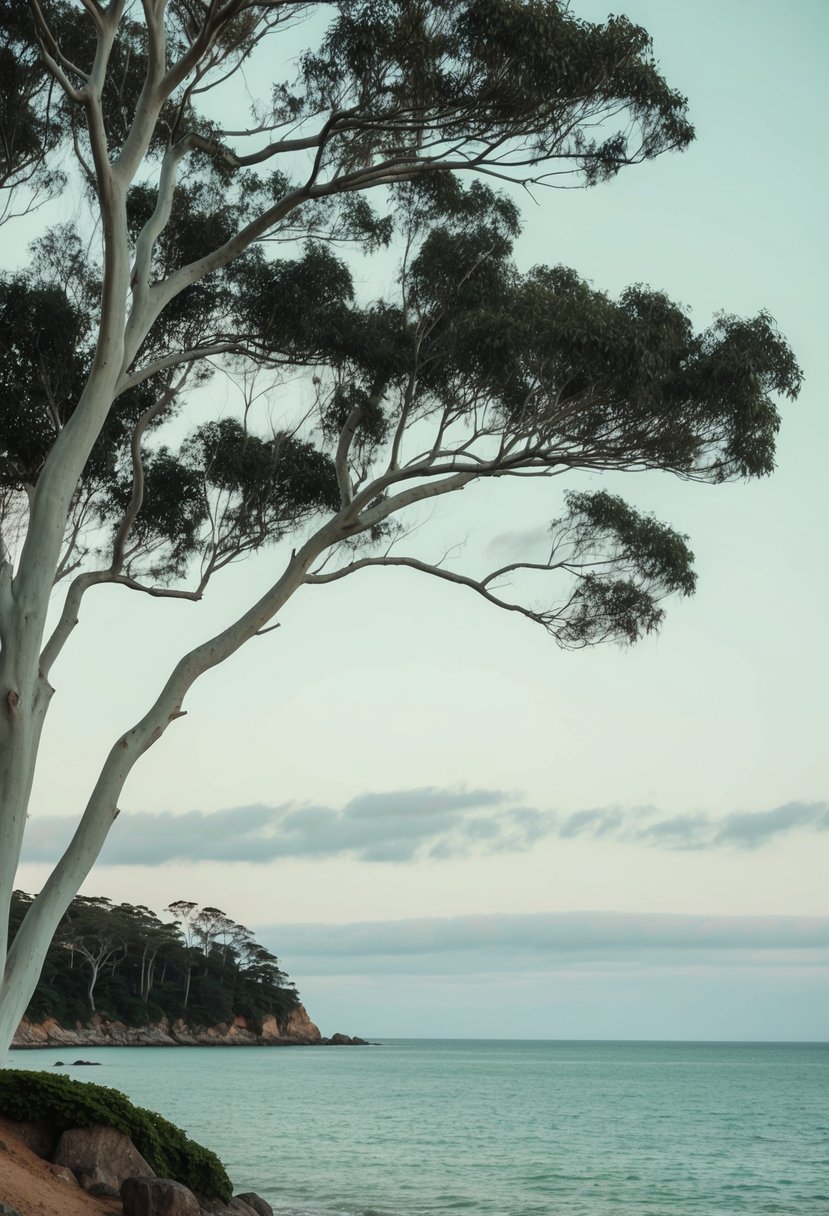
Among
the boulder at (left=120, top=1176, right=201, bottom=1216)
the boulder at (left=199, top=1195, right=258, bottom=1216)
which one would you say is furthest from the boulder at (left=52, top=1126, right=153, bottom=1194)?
the boulder at (left=199, top=1195, right=258, bottom=1216)

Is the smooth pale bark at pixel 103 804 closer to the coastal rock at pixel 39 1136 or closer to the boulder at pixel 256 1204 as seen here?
the coastal rock at pixel 39 1136

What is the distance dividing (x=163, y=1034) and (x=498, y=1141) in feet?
154

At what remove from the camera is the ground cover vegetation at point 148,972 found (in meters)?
58.4

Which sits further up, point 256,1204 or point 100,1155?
point 100,1155

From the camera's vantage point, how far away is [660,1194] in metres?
16.9

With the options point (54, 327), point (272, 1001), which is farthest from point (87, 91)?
point (272, 1001)

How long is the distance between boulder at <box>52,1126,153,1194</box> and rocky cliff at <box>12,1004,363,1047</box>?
1766 inches

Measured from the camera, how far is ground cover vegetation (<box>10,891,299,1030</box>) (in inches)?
2301

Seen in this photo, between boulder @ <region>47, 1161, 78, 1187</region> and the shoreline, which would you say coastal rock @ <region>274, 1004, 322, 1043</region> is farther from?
boulder @ <region>47, 1161, 78, 1187</region>

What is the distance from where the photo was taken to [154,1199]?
807cm

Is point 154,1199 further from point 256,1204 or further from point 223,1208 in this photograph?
point 256,1204

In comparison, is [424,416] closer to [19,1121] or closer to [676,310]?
[676,310]

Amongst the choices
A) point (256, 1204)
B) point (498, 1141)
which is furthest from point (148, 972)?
point (256, 1204)

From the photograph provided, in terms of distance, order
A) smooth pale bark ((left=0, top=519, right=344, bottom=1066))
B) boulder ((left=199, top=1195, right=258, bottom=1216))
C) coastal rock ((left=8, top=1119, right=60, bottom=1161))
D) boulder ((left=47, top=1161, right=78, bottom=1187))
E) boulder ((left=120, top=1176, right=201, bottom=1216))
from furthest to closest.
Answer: boulder ((left=199, top=1195, right=258, bottom=1216))
coastal rock ((left=8, top=1119, right=60, bottom=1161))
boulder ((left=47, top=1161, right=78, bottom=1187))
boulder ((left=120, top=1176, right=201, bottom=1216))
smooth pale bark ((left=0, top=519, right=344, bottom=1066))
